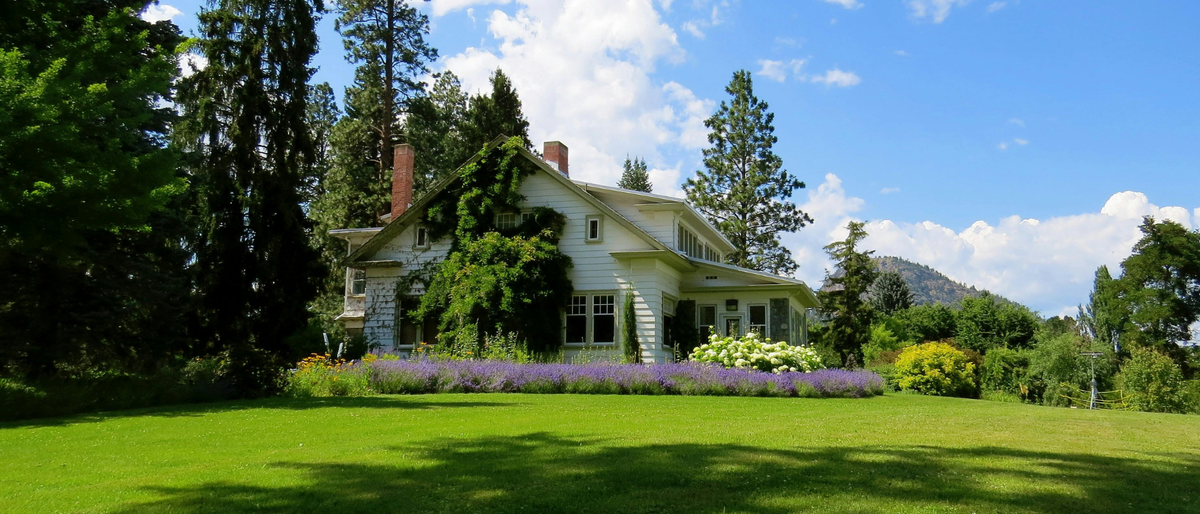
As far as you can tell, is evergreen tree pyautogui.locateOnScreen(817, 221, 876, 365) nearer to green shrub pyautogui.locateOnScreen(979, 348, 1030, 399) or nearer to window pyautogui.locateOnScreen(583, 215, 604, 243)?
green shrub pyautogui.locateOnScreen(979, 348, 1030, 399)

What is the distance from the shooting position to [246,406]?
1247cm

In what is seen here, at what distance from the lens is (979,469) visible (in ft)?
20.4

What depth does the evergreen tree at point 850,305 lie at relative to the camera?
41031mm

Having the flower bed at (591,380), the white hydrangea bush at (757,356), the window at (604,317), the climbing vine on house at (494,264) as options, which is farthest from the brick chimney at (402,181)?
the white hydrangea bush at (757,356)

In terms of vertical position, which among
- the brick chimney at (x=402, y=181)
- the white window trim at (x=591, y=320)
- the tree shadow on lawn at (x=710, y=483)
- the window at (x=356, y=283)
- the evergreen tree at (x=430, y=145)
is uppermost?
the evergreen tree at (x=430, y=145)

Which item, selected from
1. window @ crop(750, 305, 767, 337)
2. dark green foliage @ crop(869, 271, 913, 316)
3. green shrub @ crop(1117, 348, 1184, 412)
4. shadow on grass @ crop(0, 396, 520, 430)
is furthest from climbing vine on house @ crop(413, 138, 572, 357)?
dark green foliage @ crop(869, 271, 913, 316)

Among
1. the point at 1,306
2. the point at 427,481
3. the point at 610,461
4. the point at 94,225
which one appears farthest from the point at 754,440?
the point at 1,306

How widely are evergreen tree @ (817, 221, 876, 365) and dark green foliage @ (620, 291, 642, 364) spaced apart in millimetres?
20124

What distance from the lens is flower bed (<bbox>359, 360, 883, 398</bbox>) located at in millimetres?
16594

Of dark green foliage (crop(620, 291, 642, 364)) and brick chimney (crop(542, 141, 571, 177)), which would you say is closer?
dark green foliage (crop(620, 291, 642, 364))

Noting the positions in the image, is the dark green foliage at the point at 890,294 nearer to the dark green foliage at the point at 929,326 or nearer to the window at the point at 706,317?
the dark green foliage at the point at 929,326

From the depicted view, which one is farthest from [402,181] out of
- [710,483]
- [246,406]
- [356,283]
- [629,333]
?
[710,483]

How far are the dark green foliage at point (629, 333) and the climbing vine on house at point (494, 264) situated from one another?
192 cm

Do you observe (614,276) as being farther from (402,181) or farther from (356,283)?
(356,283)
